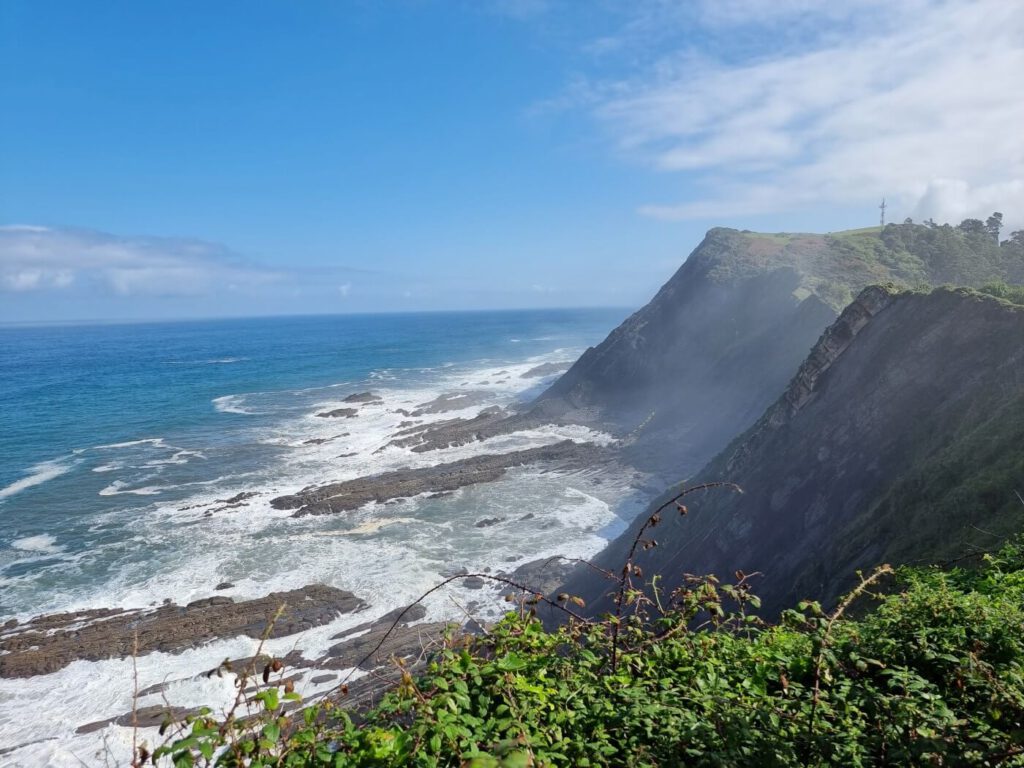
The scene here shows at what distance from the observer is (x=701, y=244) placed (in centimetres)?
6175

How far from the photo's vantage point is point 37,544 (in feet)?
92.2

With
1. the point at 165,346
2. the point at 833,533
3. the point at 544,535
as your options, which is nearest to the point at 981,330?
the point at 833,533

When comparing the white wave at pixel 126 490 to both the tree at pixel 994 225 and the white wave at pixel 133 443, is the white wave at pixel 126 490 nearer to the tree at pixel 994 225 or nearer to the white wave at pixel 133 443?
the white wave at pixel 133 443

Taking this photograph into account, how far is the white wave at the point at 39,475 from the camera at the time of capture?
115 ft

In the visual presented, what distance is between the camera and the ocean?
1927 centimetres

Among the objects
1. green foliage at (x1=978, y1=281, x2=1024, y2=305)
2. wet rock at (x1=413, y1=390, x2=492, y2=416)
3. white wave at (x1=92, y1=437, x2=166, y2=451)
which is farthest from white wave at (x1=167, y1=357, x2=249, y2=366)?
green foliage at (x1=978, y1=281, x2=1024, y2=305)

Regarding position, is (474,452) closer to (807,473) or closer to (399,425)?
(399,425)

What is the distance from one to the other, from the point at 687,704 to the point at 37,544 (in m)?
35.2

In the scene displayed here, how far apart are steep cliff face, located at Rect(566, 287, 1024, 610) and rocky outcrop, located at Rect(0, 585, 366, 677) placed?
10306mm

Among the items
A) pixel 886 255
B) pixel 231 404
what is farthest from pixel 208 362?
pixel 886 255

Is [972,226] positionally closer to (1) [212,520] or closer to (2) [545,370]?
(2) [545,370]

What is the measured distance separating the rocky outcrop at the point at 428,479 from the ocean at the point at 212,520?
97cm

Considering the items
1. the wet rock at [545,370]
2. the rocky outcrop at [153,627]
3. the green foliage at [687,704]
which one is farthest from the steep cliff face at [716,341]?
the green foliage at [687,704]

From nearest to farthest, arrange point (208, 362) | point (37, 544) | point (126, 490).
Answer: point (37, 544) → point (126, 490) → point (208, 362)
